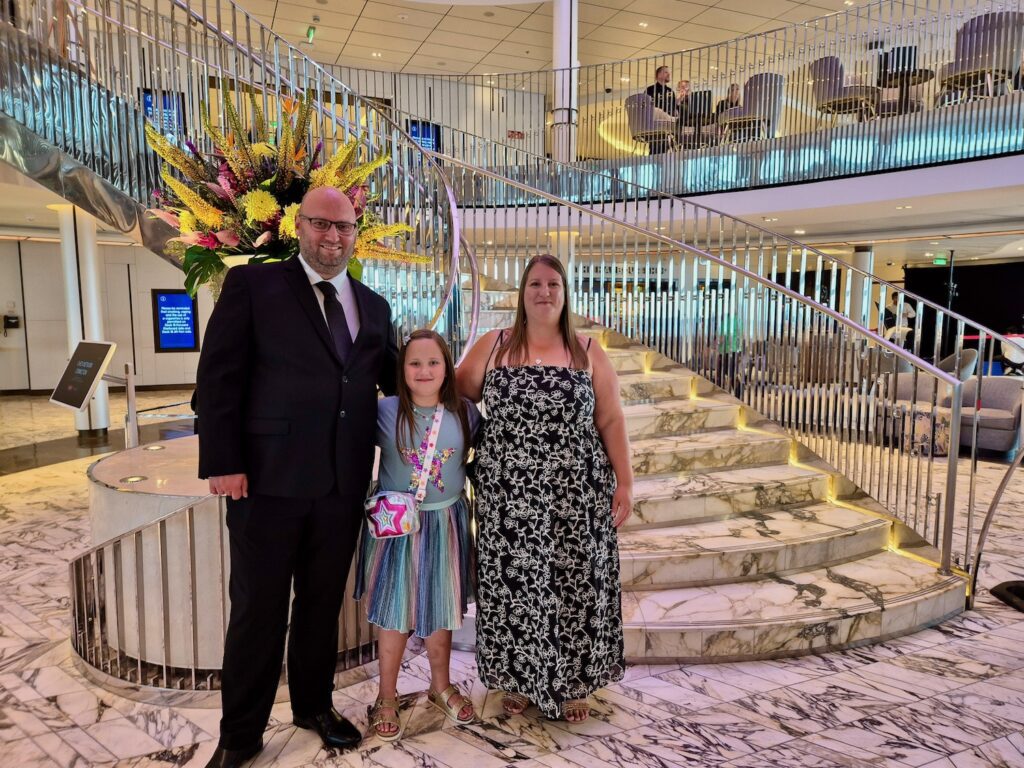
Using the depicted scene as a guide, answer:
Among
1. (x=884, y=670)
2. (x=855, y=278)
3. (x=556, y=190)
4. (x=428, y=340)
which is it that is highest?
(x=556, y=190)

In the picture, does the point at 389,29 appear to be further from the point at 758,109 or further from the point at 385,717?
the point at 385,717

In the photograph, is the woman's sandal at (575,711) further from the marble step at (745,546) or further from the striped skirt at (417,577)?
the marble step at (745,546)

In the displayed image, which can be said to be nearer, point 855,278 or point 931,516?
point 931,516

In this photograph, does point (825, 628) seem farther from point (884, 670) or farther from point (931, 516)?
point (931, 516)

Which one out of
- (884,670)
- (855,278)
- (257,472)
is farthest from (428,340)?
(855,278)

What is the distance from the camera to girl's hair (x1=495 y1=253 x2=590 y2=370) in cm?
240

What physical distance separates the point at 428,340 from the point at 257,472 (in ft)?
2.20

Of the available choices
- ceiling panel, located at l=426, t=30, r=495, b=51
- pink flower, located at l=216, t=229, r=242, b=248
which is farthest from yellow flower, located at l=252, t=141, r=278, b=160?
ceiling panel, located at l=426, t=30, r=495, b=51

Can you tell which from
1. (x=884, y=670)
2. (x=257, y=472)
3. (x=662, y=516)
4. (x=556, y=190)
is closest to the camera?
(x=257, y=472)

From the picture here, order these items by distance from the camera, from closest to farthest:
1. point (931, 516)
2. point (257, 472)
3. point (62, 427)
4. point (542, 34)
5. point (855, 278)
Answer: point (257, 472) → point (931, 516) → point (62, 427) → point (542, 34) → point (855, 278)

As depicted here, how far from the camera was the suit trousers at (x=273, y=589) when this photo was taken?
6.72 feet

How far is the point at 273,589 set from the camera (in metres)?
2.09

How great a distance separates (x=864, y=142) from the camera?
8.02m

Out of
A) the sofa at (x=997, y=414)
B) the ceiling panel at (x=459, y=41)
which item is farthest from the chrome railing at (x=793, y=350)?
the ceiling panel at (x=459, y=41)
